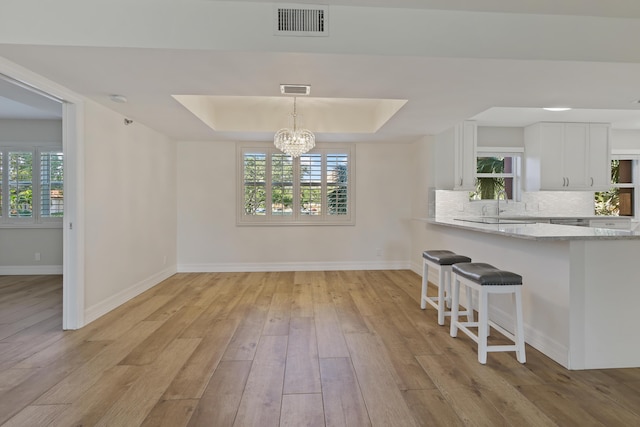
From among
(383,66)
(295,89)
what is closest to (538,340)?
(383,66)

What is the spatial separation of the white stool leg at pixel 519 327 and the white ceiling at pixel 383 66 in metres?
1.75

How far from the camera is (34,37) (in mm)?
2088

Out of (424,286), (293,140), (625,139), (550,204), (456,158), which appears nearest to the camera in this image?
(424,286)

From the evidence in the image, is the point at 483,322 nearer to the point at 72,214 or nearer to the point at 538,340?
the point at 538,340

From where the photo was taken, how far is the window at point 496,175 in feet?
18.7

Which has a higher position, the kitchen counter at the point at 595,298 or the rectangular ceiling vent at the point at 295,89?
the rectangular ceiling vent at the point at 295,89

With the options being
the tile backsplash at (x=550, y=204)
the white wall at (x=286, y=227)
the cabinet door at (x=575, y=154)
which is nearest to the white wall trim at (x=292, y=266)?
the white wall at (x=286, y=227)

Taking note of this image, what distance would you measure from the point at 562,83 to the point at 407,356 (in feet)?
8.86

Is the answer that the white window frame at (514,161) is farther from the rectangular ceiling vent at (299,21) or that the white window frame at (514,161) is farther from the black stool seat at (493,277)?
the rectangular ceiling vent at (299,21)

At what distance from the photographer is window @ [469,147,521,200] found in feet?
18.7

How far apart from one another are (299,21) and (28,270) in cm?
608

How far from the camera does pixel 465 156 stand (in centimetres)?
499

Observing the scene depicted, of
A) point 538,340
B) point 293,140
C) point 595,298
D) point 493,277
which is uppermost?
point 293,140

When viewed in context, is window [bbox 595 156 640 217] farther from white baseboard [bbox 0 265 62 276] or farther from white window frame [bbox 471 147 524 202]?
white baseboard [bbox 0 265 62 276]
